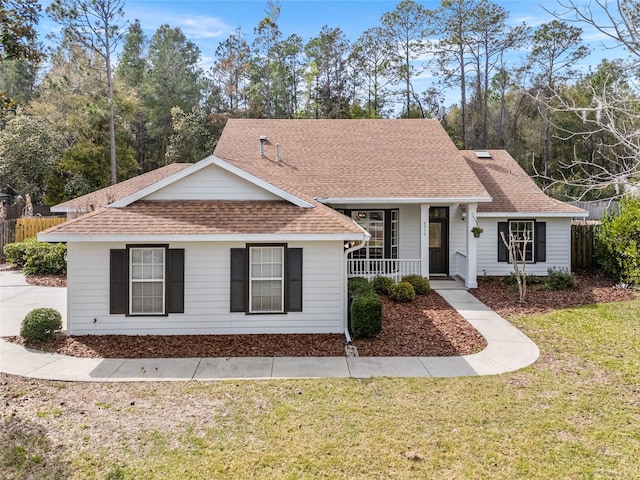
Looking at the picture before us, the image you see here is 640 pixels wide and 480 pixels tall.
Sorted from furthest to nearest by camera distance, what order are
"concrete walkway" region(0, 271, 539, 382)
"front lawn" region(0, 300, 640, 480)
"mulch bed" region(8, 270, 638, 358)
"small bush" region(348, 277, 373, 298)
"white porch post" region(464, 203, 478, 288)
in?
"white porch post" region(464, 203, 478, 288) < "small bush" region(348, 277, 373, 298) < "mulch bed" region(8, 270, 638, 358) < "concrete walkway" region(0, 271, 539, 382) < "front lawn" region(0, 300, 640, 480)

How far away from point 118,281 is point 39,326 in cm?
174

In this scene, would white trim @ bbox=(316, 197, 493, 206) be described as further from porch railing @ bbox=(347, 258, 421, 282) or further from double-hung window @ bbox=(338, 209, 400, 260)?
porch railing @ bbox=(347, 258, 421, 282)

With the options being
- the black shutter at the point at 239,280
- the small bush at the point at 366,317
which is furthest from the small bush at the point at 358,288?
the black shutter at the point at 239,280

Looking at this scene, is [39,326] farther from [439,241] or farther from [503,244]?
[503,244]

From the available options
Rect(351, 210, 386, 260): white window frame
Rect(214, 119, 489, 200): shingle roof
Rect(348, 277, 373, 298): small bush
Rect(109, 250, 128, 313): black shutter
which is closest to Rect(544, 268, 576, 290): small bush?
Rect(214, 119, 489, 200): shingle roof

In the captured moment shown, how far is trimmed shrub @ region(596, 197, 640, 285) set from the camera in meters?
14.8

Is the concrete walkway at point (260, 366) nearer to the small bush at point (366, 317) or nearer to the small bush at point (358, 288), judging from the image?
the small bush at point (366, 317)

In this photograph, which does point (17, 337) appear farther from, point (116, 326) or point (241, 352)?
point (241, 352)

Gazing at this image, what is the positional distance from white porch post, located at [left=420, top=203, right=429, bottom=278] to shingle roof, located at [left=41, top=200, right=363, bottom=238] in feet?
17.5

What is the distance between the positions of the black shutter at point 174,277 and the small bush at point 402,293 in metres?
6.22

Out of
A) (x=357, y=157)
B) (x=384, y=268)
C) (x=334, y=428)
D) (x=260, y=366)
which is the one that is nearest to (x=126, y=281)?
(x=260, y=366)

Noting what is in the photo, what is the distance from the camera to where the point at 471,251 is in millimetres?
15188

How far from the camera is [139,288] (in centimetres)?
997

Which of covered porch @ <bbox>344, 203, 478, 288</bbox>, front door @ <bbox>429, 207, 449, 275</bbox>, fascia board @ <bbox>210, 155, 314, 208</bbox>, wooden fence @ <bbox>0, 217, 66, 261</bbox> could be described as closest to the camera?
fascia board @ <bbox>210, 155, 314, 208</bbox>
